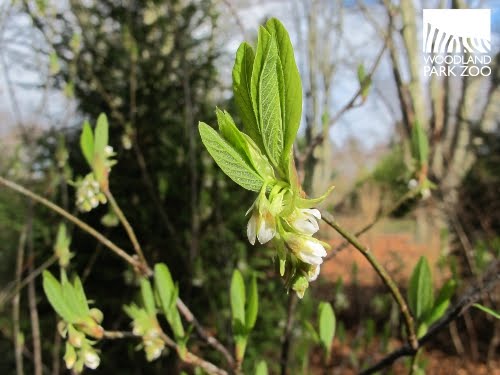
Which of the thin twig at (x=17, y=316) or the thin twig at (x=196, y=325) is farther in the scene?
the thin twig at (x=17, y=316)

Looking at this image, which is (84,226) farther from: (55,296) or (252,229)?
(252,229)

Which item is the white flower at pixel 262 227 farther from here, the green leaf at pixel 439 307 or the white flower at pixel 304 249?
the green leaf at pixel 439 307

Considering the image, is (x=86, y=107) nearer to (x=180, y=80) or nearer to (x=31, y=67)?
(x=31, y=67)

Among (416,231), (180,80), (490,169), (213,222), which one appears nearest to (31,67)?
(180,80)

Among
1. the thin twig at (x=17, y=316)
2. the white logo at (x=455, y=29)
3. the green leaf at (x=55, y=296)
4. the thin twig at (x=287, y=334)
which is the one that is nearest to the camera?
the green leaf at (x=55, y=296)

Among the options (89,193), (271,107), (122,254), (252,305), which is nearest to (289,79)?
(271,107)

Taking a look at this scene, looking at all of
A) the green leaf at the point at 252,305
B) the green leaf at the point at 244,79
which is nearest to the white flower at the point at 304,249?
the green leaf at the point at 244,79
